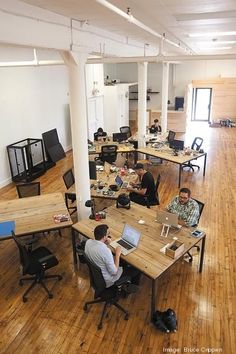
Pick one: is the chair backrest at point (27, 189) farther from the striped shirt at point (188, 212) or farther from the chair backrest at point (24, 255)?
the striped shirt at point (188, 212)

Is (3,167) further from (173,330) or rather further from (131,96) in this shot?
(131,96)

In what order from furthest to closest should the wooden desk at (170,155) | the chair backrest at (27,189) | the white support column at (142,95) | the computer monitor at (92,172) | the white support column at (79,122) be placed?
the white support column at (142,95) < the wooden desk at (170,155) < the computer monitor at (92,172) < the chair backrest at (27,189) < the white support column at (79,122)

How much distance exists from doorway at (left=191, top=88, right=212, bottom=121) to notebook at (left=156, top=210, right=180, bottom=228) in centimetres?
1465

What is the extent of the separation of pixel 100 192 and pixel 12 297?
8.60 ft

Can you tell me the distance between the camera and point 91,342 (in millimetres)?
3715

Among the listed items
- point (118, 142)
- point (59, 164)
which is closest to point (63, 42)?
point (118, 142)

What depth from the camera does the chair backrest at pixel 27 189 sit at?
6059 mm

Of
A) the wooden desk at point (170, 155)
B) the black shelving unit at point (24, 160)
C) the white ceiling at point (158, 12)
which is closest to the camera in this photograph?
the white ceiling at point (158, 12)

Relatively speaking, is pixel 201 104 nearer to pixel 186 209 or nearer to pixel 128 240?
pixel 186 209

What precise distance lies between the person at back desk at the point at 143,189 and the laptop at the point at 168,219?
1.52m

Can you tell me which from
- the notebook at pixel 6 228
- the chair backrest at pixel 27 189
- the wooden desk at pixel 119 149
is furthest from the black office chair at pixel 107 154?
the notebook at pixel 6 228

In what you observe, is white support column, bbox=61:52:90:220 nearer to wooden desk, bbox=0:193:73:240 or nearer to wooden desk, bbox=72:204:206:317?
wooden desk, bbox=0:193:73:240

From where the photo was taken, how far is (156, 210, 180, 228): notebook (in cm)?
444

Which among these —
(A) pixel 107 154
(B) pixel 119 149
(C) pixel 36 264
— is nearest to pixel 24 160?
(A) pixel 107 154
